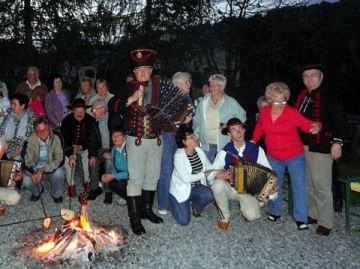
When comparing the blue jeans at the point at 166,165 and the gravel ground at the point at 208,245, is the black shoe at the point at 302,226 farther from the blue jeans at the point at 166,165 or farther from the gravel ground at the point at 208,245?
the blue jeans at the point at 166,165

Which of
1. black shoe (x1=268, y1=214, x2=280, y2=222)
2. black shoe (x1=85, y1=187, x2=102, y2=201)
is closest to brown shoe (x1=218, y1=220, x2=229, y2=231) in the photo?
black shoe (x1=268, y1=214, x2=280, y2=222)

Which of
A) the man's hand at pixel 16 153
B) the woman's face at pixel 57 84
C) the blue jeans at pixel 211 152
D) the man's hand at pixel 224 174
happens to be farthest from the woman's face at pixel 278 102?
the woman's face at pixel 57 84

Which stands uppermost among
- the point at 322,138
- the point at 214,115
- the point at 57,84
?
the point at 57,84

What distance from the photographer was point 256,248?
431 cm

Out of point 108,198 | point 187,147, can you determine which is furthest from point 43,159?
point 187,147

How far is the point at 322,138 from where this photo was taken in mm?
4512

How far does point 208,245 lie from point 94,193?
2.62m

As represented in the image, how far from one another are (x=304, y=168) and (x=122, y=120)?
2455 millimetres

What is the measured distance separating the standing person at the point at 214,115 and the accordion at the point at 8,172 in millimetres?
2712

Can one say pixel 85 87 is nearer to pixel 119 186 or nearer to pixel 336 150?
pixel 119 186

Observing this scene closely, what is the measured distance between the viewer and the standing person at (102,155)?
6.09 metres

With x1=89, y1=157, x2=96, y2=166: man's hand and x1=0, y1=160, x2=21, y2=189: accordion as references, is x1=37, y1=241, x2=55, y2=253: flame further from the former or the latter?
x1=89, y1=157, x2=96, y2=166: man's hand

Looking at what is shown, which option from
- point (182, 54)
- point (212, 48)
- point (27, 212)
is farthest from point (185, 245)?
point (212, 48)

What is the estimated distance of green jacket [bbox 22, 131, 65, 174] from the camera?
228 inches
